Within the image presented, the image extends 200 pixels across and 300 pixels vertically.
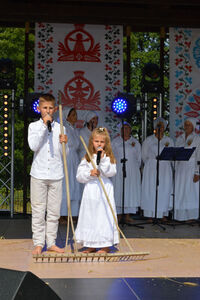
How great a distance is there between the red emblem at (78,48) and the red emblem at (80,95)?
272 mm

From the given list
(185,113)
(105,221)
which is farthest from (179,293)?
(185,113)

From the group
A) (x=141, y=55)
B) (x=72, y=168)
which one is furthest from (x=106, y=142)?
(x=141, y=55)

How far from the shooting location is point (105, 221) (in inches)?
182

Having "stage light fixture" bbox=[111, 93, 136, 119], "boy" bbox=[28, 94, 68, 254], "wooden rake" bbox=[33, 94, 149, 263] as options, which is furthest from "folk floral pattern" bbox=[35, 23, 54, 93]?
"wooden rake" bbox=[33, 94, 149, 263]

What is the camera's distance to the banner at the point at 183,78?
8219 mm

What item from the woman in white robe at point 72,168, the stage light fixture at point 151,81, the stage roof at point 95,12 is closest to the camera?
the woman in white robe at point 72,168

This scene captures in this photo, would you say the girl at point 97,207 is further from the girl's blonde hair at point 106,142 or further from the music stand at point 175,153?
the music stand at point 175,153

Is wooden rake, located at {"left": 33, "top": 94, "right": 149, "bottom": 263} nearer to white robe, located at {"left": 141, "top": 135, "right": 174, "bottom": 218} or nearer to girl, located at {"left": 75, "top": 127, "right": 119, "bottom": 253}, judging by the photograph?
girl, located at {"left": 75, "top": 127, "right": 119, "bottom": 253}

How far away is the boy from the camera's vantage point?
15.0 feet

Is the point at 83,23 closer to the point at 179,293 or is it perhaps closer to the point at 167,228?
the point at 167,228

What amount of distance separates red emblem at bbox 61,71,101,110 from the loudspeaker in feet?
23.6

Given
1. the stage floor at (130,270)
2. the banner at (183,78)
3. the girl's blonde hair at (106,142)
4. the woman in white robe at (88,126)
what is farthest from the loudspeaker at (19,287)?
the banner at (183,78)

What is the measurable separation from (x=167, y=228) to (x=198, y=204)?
93 centimetres

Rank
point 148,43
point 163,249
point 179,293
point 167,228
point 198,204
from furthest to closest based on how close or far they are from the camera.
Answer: point 148,43
point 198,204
point 167,228
point 163,249
point 179,293
